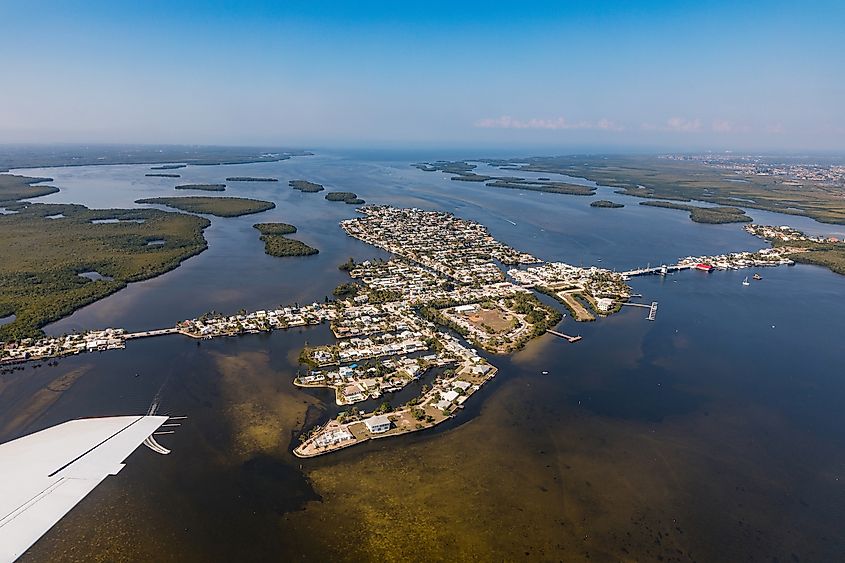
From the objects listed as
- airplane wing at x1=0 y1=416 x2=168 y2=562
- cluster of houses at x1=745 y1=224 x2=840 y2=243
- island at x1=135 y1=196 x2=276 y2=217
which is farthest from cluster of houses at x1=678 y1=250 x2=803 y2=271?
island at x1=135 y1=196 x2=276 y2=217

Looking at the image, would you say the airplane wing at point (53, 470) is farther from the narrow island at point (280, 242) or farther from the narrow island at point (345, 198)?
the narrow island at point (345, 198)

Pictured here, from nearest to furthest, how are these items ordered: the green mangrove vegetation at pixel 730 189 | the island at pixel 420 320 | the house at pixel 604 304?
the island at pixel 420 320 < the house at pixel 604 304 < the green mangrove vegetation at pixel 730 189

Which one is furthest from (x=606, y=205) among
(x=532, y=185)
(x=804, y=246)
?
(x=804, y=246)

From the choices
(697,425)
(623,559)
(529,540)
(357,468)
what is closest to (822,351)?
(697,425)

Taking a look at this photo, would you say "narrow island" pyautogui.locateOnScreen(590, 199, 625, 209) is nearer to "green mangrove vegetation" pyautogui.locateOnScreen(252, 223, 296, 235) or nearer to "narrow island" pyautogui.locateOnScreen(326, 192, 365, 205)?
"narrow island" pyautogui.locateOnScreen(326, 192, 365, 205)

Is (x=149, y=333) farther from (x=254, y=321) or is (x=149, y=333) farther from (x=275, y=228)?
(x=275, y=228)

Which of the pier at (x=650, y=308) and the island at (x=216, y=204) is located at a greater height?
the island at (x=216, y=204)

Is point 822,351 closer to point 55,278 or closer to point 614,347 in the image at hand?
point 614,347

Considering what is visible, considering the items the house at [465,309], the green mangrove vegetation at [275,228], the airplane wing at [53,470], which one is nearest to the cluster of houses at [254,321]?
the house at [465,309]
